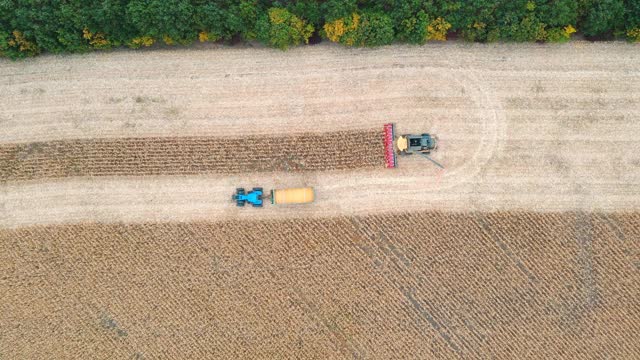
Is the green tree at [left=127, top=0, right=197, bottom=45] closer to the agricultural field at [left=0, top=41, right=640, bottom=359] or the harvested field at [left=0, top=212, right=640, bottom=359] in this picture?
the agricultural field at [left=0, top=41, right=640, bottom=359]

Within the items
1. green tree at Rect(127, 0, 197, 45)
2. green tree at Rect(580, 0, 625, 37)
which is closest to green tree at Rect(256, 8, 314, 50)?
green tree at Rect(127, 0, 197, 45)

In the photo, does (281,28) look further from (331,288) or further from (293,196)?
(331,288)

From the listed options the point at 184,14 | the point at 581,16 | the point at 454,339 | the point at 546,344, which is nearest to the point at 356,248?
the point at 454,339

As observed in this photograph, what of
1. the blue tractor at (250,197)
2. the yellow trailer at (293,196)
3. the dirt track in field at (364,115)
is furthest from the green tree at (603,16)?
the blue tractor at (250,197)

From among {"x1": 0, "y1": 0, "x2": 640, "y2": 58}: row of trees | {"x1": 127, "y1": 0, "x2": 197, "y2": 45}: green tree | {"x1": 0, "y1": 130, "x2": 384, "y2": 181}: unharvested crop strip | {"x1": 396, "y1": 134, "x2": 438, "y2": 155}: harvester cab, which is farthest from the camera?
{"x1": 0, "y1": 130, "x2": 384, "y2": 181}: unharvested crop strip

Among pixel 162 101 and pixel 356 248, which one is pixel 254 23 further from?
pixel 356 248

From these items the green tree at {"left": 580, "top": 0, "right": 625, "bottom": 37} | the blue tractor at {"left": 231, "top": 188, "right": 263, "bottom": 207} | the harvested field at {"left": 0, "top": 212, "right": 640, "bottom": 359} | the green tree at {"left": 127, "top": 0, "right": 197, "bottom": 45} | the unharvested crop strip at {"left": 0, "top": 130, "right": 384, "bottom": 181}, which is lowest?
the harvested field at {"left": 0, "top": 212, "right": 640, "bottom": 359}
